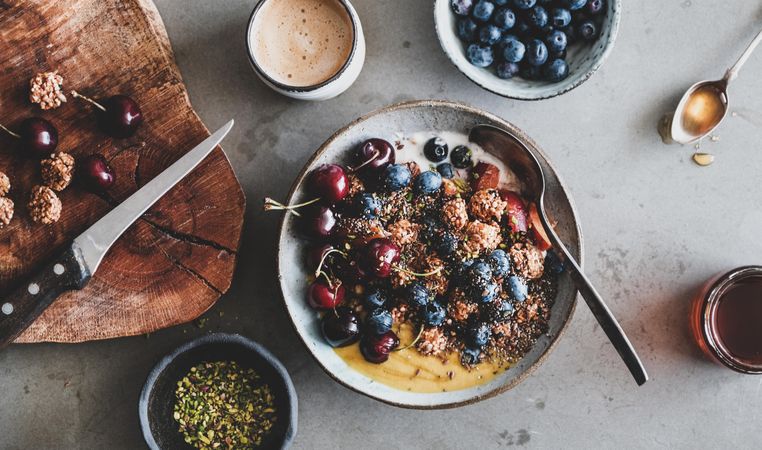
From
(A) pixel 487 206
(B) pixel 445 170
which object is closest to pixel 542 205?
(A) pixel 487 206

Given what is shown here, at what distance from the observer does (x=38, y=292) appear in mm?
1582

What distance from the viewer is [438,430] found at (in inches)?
72.5

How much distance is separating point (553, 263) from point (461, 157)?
37 cm

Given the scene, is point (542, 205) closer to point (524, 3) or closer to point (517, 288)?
point (517, 288)

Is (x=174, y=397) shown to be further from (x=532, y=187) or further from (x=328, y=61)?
(x=532, y=187)

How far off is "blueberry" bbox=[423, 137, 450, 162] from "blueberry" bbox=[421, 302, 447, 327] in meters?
0.38

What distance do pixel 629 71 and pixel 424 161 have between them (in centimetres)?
66

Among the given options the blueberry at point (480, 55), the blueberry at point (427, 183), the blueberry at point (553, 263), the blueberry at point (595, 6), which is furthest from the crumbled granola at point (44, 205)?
the blueberry at point (595, 6)

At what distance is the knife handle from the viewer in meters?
1.58

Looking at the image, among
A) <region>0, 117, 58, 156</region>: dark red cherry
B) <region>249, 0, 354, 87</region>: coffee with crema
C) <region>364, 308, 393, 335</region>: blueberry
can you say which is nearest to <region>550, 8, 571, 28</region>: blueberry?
<region>249, 0, 354, 87</region>: coffee with crema

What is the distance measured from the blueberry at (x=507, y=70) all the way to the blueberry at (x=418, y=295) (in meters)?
0.61

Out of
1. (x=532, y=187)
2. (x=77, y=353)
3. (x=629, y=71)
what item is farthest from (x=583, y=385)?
(x=77, y=353)

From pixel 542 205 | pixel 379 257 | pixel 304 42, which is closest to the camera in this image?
pixel 379 257

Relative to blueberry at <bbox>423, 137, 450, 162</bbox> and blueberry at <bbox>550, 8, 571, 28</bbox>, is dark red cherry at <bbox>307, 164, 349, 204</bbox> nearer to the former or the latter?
blueberry at <bbox>423, 137, 450, 162</bbox>
